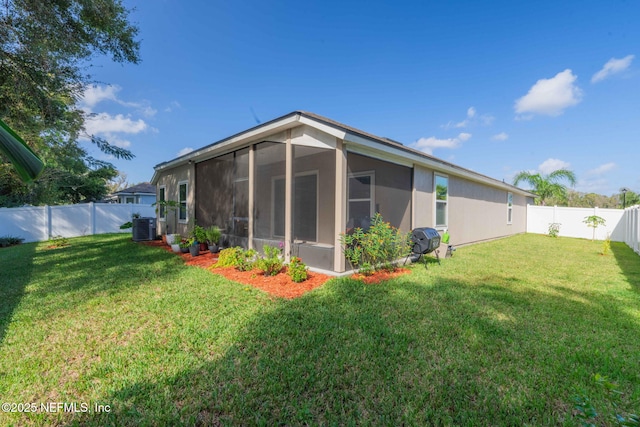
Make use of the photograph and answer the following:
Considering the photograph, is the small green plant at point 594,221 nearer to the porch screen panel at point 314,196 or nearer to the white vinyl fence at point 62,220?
the porch screen panel at point 314,196

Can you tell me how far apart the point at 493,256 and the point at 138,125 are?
1888 cm

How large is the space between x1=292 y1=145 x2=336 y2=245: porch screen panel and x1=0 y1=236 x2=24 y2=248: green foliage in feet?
43.1

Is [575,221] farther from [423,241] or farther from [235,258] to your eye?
[235,258]

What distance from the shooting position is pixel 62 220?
43.1 feet

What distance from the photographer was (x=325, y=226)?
6789 mm

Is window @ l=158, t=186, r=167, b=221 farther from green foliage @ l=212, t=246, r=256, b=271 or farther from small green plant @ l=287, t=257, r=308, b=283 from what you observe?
small green plant @ l=287, t=257, r=308, b=283

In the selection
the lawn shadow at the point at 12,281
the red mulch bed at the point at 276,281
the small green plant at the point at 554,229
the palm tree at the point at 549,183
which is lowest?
the lawn shadow at the point at 12,281

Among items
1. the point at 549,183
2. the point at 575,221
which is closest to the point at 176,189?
the point at 575,221

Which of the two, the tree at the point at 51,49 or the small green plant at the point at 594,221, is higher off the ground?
the tree at the point at 51,49

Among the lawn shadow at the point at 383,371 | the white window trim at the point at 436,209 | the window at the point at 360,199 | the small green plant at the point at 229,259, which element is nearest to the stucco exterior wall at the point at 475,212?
the white window trim at the point at 436,209

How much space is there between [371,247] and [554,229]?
1571 cm

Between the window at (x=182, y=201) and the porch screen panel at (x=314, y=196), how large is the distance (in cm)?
499

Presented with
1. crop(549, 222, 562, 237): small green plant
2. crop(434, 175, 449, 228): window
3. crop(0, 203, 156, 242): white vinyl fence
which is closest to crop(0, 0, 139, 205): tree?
crop(0, 203, 156, 242): white vinyl fence

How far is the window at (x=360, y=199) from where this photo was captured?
569cm
